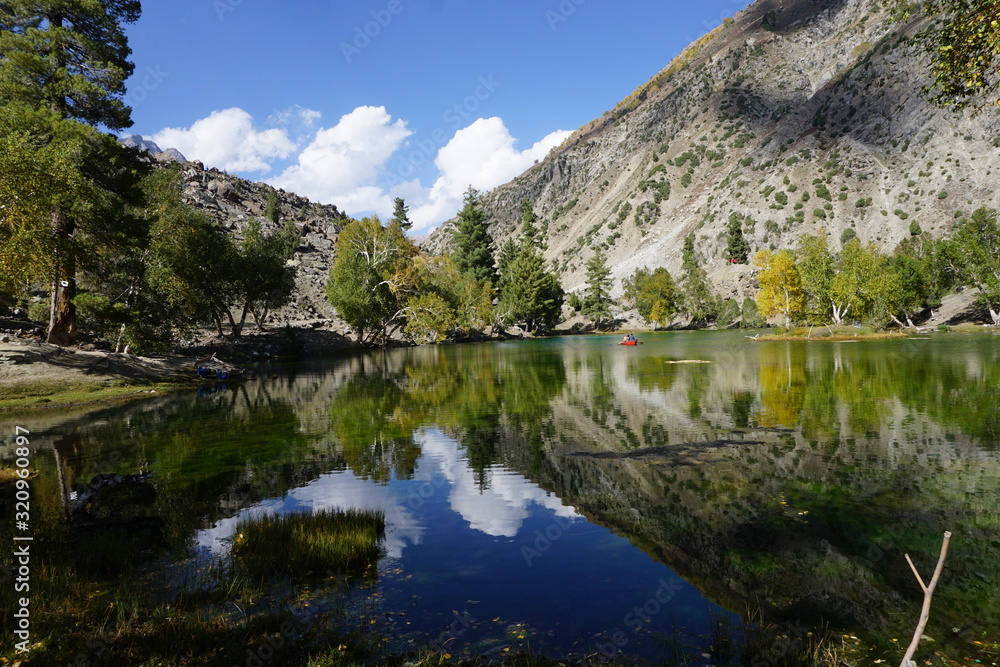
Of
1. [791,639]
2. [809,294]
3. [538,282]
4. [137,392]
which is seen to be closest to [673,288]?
[538,282]

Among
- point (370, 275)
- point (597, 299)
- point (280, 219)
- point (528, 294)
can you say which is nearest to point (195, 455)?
point (370, 275)

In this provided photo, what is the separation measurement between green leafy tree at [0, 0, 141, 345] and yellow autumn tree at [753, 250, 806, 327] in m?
86.4

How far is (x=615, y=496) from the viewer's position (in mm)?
13461

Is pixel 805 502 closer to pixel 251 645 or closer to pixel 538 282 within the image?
pixel 251 645

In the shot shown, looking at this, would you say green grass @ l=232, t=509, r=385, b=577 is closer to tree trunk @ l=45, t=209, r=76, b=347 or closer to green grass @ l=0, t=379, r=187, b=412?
green grass @ l=0, t=379, r=187, b=412

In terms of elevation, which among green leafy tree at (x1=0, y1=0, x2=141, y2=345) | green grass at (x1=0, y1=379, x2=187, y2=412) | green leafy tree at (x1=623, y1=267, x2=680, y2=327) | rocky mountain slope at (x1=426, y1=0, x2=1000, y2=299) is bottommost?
green grass at (x1=0, y1=379, x2=187, y2=412)

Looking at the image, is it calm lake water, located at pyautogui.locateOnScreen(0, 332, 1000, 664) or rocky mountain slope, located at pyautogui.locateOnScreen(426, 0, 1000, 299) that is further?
rocky mountain slope, located at pyautogui.locateOnScreen(426, 0, 1000, 299)

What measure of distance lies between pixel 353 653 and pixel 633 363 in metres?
45.4

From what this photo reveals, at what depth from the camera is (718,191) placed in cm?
16588

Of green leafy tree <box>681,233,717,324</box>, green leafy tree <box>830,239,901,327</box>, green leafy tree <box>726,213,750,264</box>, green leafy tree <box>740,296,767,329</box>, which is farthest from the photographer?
green leafy tree <box>726,213,750,264</box>

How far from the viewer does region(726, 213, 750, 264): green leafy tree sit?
467 feet

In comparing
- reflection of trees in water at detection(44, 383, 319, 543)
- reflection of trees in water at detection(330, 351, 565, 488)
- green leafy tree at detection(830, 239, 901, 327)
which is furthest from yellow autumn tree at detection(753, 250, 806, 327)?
reflection of trees in water at detection(44, 383, 319, 543)

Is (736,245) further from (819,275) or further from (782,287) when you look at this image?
(819,275)

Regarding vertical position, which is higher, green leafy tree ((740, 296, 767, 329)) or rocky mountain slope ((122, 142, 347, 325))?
rocky mountain slope ((122, 142, 347, 325))
